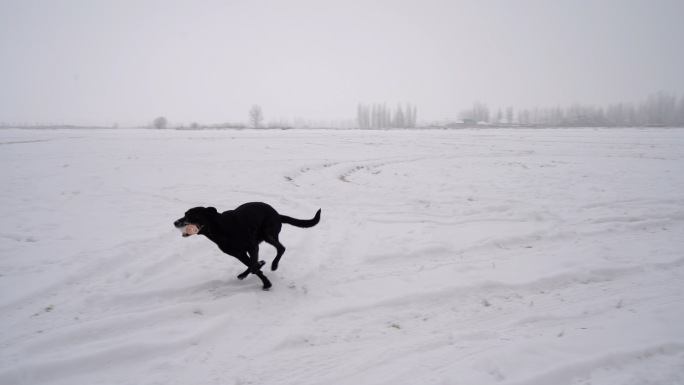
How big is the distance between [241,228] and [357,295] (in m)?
1.87

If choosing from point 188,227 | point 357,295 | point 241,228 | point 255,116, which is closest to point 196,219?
point 188,227

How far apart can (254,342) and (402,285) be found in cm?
224

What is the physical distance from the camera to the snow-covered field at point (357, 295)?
3.16 meters

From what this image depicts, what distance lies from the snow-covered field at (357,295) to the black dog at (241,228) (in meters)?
0.54

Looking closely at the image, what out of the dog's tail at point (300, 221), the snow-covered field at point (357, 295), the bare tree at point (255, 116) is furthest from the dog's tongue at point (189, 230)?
the bare tree at point (255, 116)

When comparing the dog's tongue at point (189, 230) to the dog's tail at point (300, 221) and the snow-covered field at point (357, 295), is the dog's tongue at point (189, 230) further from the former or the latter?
the dog's tail at point (300, 221)

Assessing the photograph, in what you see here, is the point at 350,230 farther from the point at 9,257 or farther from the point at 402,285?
the point at 9,257

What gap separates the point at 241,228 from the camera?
15.1ft

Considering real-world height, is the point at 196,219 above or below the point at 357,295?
above

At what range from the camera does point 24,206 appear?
846 centimetres

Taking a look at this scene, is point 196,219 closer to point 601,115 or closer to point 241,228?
point 241,228

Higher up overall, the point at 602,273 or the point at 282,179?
the point at 282,179

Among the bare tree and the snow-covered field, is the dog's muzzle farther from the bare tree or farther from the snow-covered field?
the bare tree

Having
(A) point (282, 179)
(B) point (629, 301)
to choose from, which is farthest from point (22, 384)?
(A) point (282, 179)
